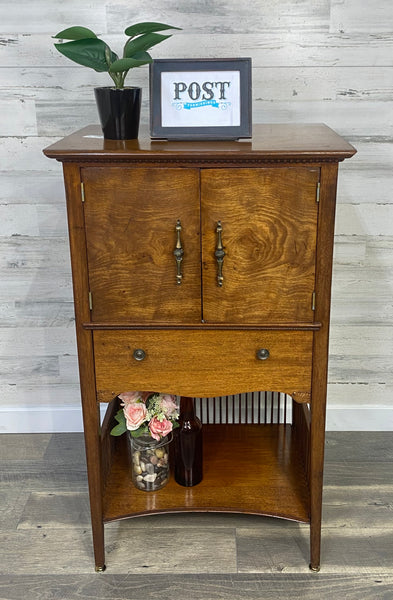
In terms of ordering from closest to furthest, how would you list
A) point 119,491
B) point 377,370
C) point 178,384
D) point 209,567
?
1. point 178,384
2. point 209,567
3. point 119,491
4. point 377,370

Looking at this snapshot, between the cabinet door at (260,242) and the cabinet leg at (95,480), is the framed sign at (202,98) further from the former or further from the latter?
the cabinet leg at (95,480)

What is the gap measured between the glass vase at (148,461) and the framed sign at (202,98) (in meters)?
0.82

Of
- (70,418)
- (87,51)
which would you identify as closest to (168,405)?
(70,418)

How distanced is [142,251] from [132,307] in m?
0.13

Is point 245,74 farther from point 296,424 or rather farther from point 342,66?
point 296,424

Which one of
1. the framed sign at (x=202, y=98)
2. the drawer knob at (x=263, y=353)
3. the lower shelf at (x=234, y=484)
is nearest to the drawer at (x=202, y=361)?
the drawer knob at (x=263, y=353)

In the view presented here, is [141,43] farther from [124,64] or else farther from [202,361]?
[202,361]

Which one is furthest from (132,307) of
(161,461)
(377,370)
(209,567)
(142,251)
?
(377,370)

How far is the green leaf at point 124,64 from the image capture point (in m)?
1.52

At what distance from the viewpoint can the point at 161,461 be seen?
1880 millimetres

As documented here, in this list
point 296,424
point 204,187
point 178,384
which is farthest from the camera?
point 296,424

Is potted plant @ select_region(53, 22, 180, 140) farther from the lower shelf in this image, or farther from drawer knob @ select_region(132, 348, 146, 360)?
the lower shelf

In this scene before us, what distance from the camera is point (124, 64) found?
1.54 meters

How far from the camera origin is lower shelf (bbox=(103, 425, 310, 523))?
179 cm
